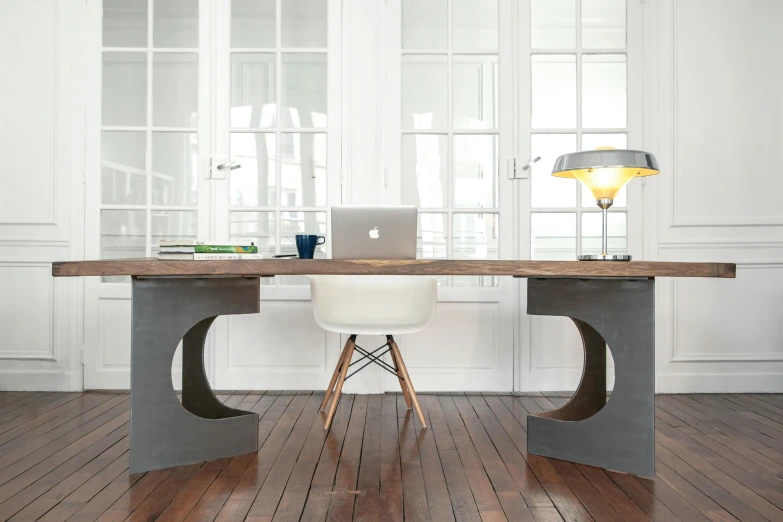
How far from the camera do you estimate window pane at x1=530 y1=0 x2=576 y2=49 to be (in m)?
3.47

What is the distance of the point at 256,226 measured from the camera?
11.3 ft

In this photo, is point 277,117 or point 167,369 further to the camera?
point 277,117

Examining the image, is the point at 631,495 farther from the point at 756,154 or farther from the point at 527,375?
the point at 756,154

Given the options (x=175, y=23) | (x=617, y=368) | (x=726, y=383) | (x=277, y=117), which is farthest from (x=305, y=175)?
(x=726, y=383)

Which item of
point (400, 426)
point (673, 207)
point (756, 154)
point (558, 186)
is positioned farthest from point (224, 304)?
point (756, 154)

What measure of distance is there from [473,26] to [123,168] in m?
2.30

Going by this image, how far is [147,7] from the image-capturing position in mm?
3445

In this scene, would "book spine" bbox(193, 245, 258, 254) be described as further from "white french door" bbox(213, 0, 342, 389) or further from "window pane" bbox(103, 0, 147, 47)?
"window pane" bbox(103, 0, 147, 47)

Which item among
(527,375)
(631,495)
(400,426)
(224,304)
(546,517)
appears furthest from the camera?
(527,375)

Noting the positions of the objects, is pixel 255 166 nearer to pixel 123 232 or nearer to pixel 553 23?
pixel 123 232

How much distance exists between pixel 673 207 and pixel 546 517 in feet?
7.94

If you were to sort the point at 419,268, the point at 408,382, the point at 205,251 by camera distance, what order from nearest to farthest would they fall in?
the point at 419,268
the point at 205,251
the point at 408,382

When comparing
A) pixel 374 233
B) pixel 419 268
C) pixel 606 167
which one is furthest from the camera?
pixel 374 233

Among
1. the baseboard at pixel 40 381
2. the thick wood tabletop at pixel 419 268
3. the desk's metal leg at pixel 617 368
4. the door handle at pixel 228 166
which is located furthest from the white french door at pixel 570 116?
the baseboard at pixel 40 381
